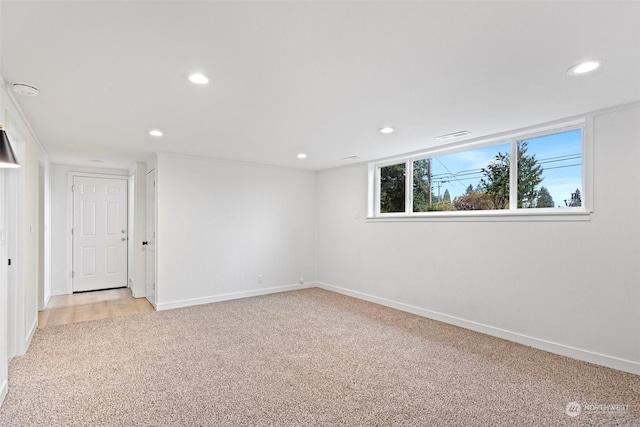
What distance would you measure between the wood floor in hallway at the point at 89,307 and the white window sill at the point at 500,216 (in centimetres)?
398

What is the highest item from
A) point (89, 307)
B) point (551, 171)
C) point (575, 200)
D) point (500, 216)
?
point (551, 171)

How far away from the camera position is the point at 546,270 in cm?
326

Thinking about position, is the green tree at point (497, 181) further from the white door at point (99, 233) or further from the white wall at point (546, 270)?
the white door at point (99, 233)

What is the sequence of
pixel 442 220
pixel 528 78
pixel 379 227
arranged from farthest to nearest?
1. pixel 379 227
2. pixel 442 220
3. pixel 528 78

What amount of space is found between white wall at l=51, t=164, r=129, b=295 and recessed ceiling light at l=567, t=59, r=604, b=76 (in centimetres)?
692

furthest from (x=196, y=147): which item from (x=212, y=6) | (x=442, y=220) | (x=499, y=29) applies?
(x=499, y=29)

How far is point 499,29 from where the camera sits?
1.68 meters

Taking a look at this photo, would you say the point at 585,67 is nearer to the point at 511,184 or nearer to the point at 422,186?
the point at 511,184

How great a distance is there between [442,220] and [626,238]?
5.82ft

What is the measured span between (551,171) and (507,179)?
449mm

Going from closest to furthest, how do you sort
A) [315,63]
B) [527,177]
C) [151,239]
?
1. [315,63]
2. [527,177]
3. [151,239]

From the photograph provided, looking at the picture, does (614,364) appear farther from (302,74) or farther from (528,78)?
(302,74)

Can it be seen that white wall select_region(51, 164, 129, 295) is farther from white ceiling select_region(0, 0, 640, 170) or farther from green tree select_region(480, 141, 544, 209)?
green tree select_region(480, 141, 544, 209)

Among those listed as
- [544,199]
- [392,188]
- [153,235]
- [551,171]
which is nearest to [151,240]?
[153,235]
